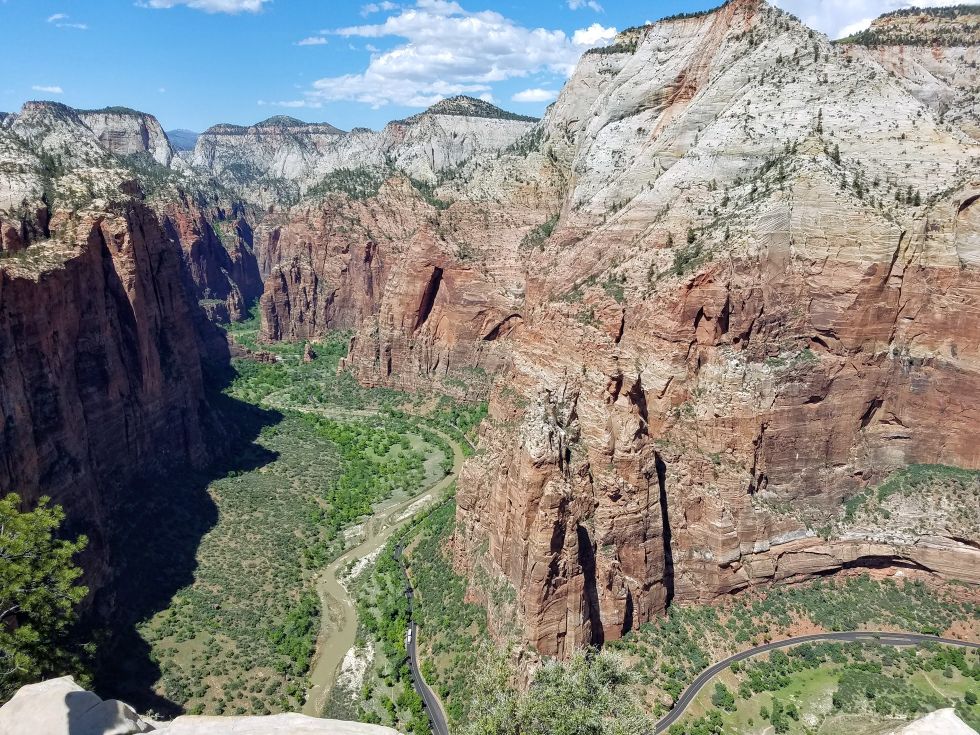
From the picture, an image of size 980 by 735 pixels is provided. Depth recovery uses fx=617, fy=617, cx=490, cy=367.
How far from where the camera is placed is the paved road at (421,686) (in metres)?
42.1

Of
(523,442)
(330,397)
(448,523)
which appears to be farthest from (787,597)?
(330,397)

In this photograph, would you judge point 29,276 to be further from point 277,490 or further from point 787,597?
point 787,597

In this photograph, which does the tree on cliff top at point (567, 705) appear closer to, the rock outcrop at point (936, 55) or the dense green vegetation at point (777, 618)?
the dense green vegetation at point (777, 618)

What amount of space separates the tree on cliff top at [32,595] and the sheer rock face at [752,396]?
26.1 m

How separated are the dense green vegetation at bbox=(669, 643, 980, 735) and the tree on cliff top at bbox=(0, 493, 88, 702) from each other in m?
35.1

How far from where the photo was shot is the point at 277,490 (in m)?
73.4

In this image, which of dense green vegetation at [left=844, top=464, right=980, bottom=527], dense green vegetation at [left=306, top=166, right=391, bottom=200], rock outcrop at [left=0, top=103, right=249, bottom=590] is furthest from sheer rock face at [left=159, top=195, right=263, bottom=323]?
dense green vegetation at [left=844, top=464, right=980, bottom=527]

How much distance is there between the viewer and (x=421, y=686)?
149 ft

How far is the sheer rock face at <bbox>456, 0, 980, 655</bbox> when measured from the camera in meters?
43.2

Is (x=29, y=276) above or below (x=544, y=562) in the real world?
above

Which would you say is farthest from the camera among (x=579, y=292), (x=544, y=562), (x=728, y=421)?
(x=579, y=292)

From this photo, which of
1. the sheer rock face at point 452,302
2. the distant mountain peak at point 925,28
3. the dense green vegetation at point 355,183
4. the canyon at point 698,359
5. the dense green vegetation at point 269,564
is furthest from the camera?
the dense green vegetation at point 355,183

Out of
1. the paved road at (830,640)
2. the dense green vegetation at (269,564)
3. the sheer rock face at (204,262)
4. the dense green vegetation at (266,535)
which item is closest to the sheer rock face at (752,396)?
the paved road at (830,640)

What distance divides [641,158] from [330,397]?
6645cm
